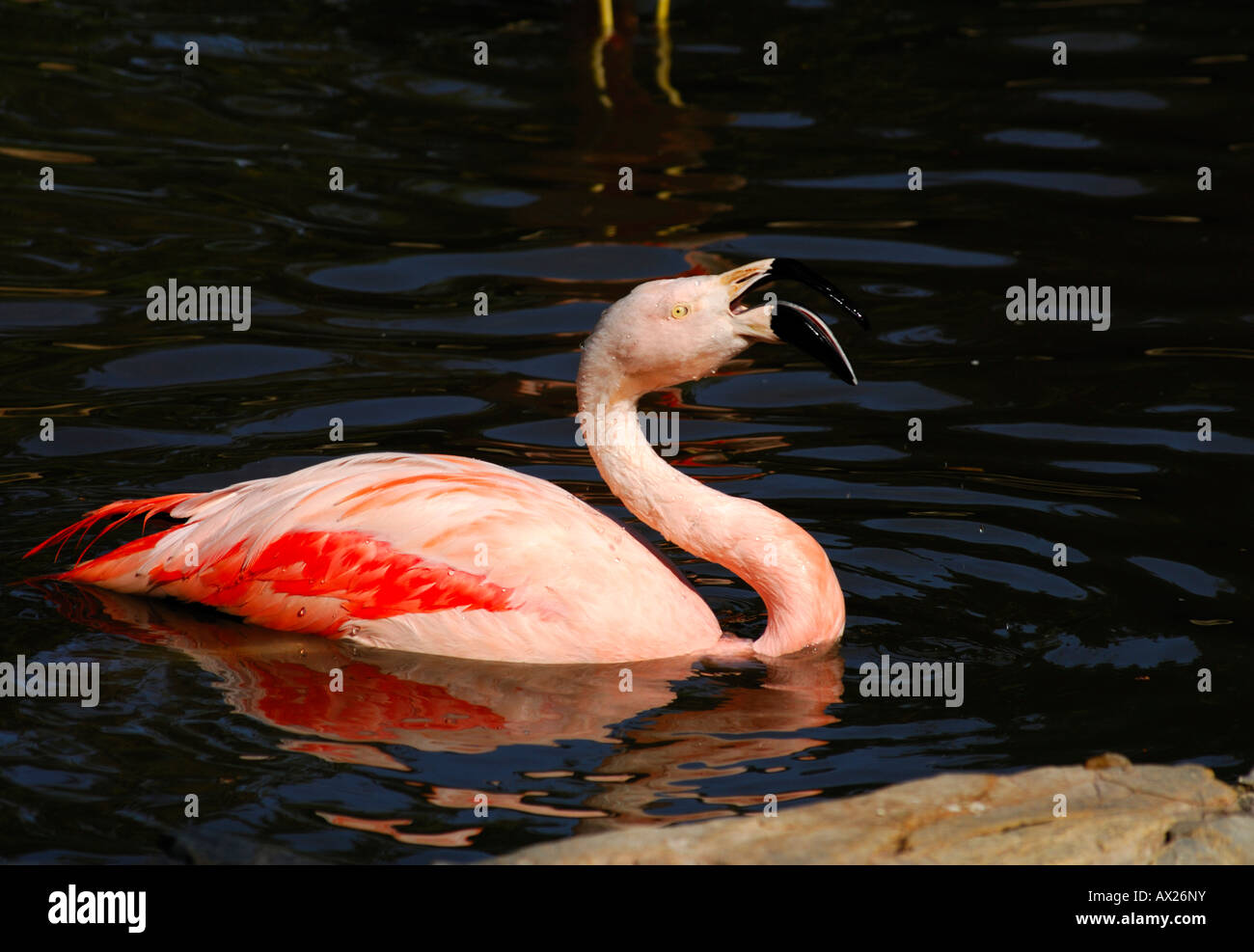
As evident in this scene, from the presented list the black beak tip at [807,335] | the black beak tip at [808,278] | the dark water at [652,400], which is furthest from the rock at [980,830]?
the black beak tip at [808,278]

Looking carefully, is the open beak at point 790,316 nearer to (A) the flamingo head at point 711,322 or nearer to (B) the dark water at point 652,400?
(A) the flamingo head at point 711,322

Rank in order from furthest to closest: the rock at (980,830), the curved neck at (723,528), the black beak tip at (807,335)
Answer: the curved neck at (723,528), the black beak tip at (807,335), the rock at (980,830)

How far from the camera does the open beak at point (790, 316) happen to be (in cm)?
631

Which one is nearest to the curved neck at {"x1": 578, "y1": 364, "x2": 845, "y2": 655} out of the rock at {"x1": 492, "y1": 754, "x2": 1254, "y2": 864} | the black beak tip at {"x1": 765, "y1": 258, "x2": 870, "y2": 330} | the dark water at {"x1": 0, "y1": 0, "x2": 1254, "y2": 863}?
the dark water at {"x1": 0, "y1": 0, "x2": 1254, "y2": 863}

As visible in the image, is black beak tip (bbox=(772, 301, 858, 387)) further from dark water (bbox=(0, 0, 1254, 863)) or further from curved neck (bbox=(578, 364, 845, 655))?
dark water (bbox=(0, 0, 1254, 863))

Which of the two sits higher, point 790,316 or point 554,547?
point 790,316

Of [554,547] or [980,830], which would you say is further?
[554,547]

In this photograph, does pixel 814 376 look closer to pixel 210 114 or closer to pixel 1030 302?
pixel 1030 302

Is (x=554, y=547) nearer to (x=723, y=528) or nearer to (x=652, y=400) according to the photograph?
(x=723, y=528)

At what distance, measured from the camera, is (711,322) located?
6445mm

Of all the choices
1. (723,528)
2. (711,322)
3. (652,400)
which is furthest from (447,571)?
Answer: (652,400)

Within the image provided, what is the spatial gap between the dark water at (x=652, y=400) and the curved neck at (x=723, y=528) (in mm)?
188

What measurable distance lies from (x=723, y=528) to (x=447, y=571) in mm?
1160

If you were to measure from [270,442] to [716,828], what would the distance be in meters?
4.67
